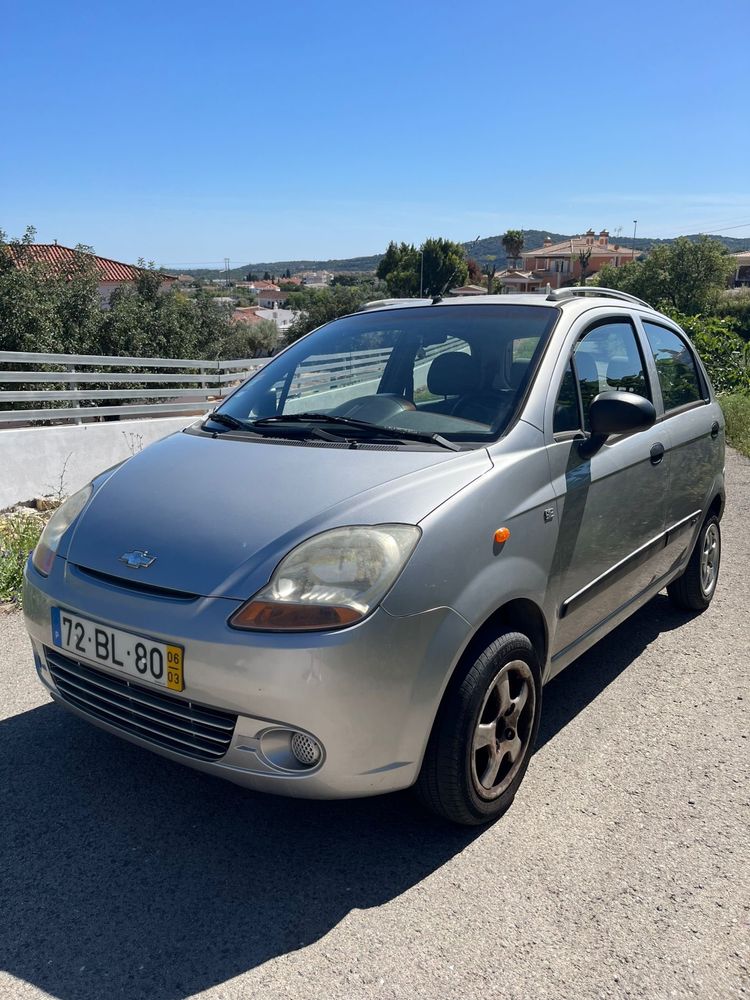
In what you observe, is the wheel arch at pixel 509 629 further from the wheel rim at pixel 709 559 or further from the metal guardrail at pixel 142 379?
the wheel rim at pixel 709 559

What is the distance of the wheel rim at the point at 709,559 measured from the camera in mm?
4730

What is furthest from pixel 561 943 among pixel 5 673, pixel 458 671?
pixel 5 673

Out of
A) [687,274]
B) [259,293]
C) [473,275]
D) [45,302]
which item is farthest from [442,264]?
[45,302]

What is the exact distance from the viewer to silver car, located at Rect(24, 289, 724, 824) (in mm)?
2227

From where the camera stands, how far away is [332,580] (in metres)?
2.26

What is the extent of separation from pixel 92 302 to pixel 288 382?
2050 cm

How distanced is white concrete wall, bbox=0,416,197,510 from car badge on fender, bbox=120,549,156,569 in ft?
16.6

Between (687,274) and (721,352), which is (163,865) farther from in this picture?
(687,274)

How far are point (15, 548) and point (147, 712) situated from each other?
343 centimetres

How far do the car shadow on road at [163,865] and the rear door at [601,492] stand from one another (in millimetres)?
1018

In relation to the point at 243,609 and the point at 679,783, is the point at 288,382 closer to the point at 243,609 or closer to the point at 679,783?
the point at 243,609

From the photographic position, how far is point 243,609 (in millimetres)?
2225

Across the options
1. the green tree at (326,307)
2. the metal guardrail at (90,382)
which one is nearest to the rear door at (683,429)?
the metal guardrail at (90,382)

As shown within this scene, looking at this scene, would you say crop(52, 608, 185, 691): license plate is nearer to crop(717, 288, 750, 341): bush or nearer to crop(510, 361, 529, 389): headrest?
crop(510, 361, 529, 389): headrest
